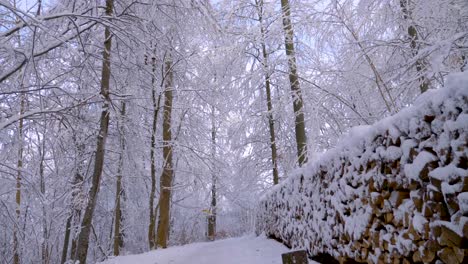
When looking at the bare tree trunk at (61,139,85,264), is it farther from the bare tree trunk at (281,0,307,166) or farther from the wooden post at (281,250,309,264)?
the wooden post at (281,250,309,264)

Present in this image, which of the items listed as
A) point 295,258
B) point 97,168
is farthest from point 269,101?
point 295,258

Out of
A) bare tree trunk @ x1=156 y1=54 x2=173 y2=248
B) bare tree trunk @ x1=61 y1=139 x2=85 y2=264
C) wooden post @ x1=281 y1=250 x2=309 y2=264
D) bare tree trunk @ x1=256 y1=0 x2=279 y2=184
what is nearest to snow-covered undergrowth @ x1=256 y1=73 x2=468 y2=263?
wooden post @ x1=281 y1=250 x2=309 y2=264

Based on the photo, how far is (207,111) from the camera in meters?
13.2

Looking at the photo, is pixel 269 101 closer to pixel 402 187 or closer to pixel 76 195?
pixel 76 195

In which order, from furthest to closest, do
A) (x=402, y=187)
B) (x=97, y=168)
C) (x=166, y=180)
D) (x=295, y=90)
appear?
(x=166, y=180) < (x=295, y=90) < (x=97, y=168) < (x=402, y=187)

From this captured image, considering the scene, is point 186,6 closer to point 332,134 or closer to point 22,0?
point 22,0

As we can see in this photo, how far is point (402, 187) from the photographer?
101 inches

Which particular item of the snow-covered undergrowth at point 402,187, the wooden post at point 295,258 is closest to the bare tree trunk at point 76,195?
the snow-covered undergrowth at point 402,187

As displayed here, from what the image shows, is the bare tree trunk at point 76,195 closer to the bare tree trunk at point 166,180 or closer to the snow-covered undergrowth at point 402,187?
the bare tree trunk at point 166,180

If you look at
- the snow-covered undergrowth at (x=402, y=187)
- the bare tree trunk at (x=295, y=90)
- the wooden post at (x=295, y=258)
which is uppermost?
the bare tree trunk at (x=295, y=90)

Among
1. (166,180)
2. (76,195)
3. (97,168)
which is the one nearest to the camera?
(97,168)

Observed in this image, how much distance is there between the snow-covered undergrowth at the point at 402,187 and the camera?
78.0 inches

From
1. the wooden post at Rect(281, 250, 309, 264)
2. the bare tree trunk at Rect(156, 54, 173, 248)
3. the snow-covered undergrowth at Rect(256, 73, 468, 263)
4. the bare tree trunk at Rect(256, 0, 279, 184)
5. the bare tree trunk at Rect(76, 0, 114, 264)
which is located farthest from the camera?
the bare tree trunk at Rect(256, 0, 279, 184)

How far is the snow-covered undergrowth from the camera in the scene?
1980 millimetres
